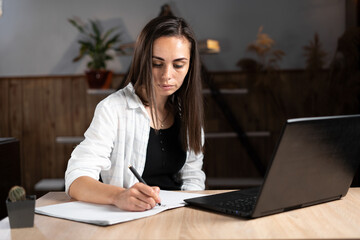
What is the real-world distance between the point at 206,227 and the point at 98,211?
0.97ft

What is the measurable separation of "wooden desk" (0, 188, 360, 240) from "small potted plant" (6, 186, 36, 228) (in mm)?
16

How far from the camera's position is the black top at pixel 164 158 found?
1.67m

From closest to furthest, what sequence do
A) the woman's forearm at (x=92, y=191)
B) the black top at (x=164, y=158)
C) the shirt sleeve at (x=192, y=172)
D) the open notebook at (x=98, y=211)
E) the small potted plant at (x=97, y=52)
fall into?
the open notebook at (x=98, y=211)
the woman's forearm at (x=92, y=191)
the black top at (x=164, y=158)
the shirt sleeve at (x=192, y=172)
the small potted plant at (x=97, y=52)

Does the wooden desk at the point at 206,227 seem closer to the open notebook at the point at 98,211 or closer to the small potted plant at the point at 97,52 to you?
the open notebook at the point at 98,211

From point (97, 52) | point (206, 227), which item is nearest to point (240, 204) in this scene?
point (206, 227)

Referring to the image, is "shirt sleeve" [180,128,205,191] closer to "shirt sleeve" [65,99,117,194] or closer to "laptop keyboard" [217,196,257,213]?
"shirt sleeve" [65,99,117,194]

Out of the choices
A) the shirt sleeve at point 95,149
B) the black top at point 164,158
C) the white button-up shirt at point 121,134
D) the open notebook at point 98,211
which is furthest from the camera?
the black top at point 164,158

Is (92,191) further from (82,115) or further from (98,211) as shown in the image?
(82,115)

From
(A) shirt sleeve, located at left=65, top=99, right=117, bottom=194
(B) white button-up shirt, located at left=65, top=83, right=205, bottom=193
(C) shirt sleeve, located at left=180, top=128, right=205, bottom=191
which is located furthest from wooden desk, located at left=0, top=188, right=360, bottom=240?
(C) shirt sleeve, located at left=180, top=128, right=205, bottom=191

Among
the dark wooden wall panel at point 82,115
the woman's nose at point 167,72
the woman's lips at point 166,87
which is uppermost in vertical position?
the woman's nose at point 167,72

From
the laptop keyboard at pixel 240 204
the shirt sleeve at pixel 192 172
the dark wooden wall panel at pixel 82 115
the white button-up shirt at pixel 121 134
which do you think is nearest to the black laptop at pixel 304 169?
the laptop keyboard at pixel 240 204

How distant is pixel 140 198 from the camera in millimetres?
1035

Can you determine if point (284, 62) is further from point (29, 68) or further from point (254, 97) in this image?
point (29, 68)

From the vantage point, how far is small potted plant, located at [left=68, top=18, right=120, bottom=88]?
362 cm
